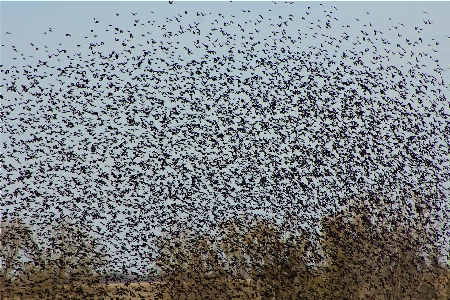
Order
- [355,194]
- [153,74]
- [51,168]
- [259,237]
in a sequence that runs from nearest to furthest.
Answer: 1. [153,74]
2. [51,168]
3. [355,194]
4. [259,237]

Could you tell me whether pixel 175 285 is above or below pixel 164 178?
below

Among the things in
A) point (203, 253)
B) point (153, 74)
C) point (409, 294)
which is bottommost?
point (409, 294)

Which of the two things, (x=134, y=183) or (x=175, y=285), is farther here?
(x=175, y=285)

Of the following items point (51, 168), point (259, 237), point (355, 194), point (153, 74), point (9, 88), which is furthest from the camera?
point (259, 237)

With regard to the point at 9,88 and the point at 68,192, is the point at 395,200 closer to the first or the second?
the point at 68,192

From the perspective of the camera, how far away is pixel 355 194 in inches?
1230

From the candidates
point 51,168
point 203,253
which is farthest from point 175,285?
point 51,168

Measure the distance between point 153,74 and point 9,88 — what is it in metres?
6.04

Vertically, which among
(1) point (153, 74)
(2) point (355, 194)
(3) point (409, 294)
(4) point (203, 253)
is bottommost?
(3) point (409, 294)

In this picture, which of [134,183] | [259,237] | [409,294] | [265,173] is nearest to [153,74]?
[134,183]

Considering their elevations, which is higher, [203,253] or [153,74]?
[153,74]

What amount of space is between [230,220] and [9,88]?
1336cm

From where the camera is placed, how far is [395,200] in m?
30.5

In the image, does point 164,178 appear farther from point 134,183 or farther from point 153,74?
point 153,74
